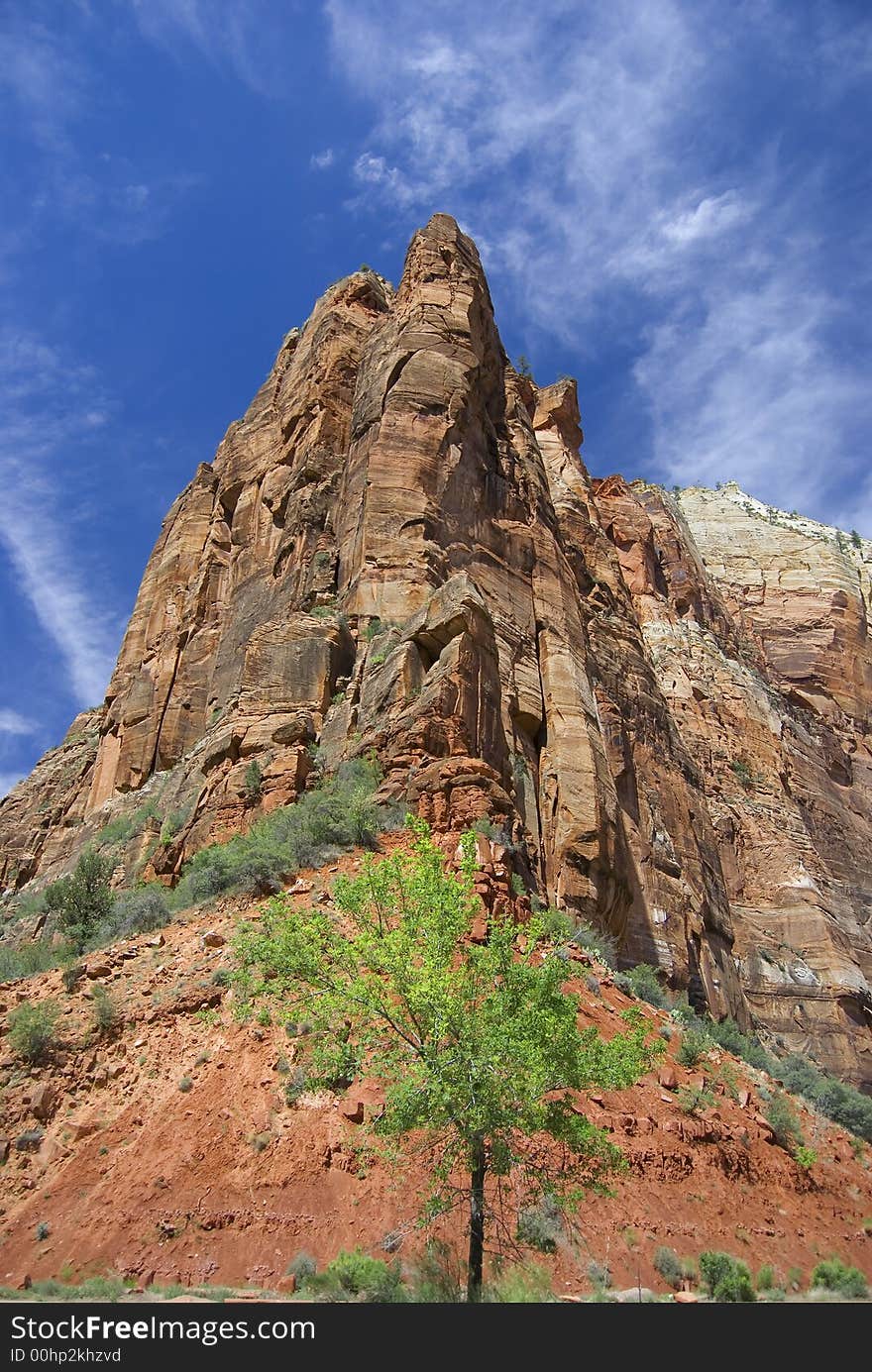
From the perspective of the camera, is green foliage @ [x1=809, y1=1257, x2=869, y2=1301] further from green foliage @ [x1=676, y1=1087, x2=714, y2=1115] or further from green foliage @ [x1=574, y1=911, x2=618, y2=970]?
green foliage @ [x1=574, y1=911, x2=618, y2=970]

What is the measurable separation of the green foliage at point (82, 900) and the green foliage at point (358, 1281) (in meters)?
11.4

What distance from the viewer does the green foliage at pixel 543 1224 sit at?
10.9m

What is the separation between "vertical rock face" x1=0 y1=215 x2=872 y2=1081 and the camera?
2211 centimetres

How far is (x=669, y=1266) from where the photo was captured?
11.3 meters

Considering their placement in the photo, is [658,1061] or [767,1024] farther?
[767,1024]

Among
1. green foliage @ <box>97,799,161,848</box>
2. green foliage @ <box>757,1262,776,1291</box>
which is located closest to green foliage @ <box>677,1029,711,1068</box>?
green foliage @ <box>757,1262,776,1291</box>

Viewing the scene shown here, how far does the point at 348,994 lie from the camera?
33.2 feet

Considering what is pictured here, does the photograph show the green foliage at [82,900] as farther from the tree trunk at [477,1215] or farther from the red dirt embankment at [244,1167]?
the tree trunk at [477,1215]

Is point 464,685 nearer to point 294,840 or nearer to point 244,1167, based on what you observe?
point 294,840

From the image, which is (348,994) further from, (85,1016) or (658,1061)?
(658,1061)

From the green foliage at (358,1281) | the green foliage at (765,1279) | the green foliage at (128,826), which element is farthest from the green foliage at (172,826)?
the green foliage at (765,1279)
